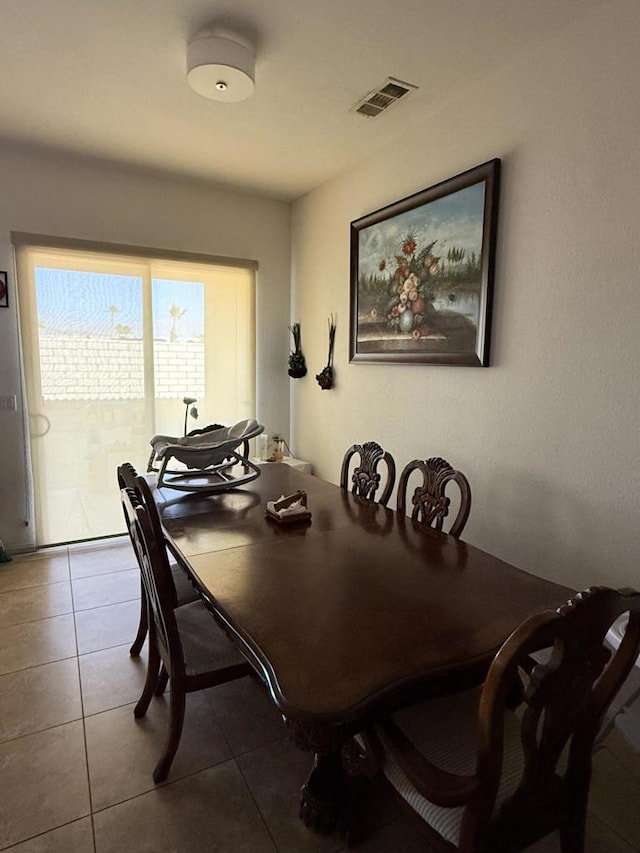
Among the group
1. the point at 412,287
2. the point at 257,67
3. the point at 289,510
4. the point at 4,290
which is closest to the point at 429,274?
the point at 412,287

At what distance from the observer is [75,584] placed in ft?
9.69

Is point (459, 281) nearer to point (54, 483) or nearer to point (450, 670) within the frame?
point (450, 670)

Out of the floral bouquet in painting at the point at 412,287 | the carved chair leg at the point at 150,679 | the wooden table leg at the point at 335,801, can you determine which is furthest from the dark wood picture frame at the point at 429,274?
the carved chair leg at the point at 150,679

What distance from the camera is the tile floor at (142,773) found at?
138 centimetres

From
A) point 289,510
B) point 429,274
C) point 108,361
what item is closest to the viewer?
point 289,510

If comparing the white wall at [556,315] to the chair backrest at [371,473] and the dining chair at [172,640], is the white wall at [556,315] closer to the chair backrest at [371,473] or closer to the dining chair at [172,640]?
the chair backrest at [371,473]

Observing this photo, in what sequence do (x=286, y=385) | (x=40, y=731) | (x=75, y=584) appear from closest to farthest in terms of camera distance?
1. (x=40, y=731)
2. (x=75, y=584)
3. (x=286, y=385)

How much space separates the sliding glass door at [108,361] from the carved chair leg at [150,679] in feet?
6.72

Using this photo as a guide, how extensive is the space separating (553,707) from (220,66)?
2455 mm

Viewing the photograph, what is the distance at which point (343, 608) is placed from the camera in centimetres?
125

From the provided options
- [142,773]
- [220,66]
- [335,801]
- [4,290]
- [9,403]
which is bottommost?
[142,773]

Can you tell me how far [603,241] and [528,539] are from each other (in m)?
1.29

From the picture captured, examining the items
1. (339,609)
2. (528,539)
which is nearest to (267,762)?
(339,609)

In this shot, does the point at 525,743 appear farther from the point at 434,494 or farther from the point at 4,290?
the point at 4,290
